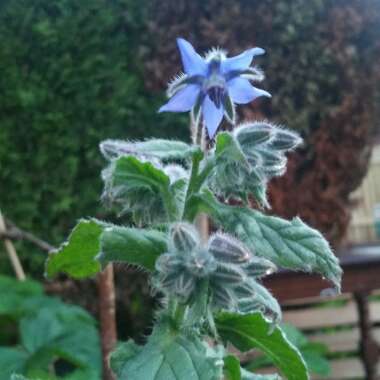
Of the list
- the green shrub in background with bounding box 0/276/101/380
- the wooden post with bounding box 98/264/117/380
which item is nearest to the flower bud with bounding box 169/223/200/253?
the wooden post with bounding box 98/264/117/380

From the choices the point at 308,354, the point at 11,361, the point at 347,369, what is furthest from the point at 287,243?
the point at 347,369

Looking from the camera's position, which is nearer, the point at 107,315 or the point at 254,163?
the point at 254,163

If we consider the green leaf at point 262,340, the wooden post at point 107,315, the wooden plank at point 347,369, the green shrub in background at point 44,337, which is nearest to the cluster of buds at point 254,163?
the green leaf at point 262,340

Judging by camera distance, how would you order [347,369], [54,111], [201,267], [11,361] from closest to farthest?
[201,267]
[11,361]
[54,111]
[347,369]

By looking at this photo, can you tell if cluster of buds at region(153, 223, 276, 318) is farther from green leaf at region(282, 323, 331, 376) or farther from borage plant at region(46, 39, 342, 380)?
green leaf at region(282, 323, 331, 376)

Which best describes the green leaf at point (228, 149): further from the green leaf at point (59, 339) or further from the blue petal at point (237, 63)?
the green leaf at point (59, 339)

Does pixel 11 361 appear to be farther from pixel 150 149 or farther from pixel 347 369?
pixel 347 369

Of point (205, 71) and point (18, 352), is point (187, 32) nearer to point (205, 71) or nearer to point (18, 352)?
point (18, 352)
